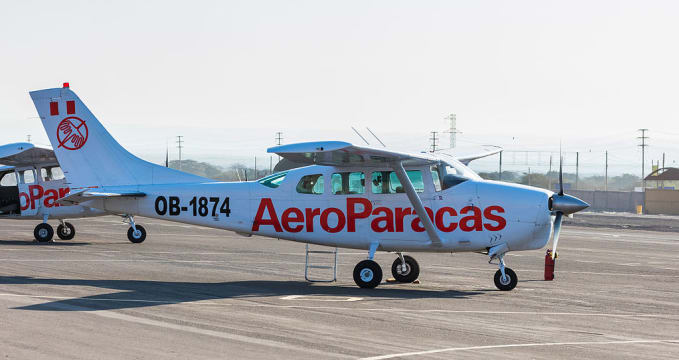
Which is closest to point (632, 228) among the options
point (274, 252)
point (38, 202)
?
point (274, 252)

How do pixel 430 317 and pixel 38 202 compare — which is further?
pixel 38 202

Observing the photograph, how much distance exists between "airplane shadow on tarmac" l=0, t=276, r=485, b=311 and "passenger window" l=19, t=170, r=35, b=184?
10.8 m

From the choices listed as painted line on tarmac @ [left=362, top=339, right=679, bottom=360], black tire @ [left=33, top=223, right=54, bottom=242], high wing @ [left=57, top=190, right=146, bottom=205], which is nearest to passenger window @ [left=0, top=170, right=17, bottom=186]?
black tire @ [left=33, top=223, right=54, bottom=242]

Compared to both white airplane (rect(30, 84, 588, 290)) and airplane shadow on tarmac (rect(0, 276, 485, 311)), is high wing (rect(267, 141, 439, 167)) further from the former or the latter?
airplane shadow on tarmac (rect(0, 276, 485, 311))

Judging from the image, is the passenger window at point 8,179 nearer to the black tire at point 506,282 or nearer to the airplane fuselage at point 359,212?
the airplane fuselage at point 359,212

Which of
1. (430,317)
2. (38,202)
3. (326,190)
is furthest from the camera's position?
(38,202)

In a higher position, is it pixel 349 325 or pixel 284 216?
pixel 284 216

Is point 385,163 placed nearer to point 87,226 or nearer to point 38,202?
point 38,202

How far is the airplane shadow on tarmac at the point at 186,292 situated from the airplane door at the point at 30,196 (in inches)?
408

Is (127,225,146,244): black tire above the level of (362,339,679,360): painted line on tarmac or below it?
above

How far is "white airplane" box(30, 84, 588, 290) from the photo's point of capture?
672 inches

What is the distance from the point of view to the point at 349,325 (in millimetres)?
12977

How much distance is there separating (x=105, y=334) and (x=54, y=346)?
0.98m

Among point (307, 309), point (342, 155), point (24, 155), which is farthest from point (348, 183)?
point (24, 155)
